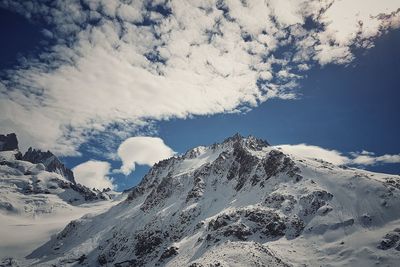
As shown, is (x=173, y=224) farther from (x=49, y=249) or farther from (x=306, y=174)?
(x=49, y=249)

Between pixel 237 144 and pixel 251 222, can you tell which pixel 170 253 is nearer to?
pixel 251 222

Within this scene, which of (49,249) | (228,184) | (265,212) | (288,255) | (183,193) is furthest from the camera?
(49,249)

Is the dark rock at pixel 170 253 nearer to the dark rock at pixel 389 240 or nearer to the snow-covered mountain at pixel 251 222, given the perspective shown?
the snow-covered mountain at pixel 251 222

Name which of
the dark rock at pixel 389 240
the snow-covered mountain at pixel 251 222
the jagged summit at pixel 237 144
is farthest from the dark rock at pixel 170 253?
the jagged summit at pixel 237 144

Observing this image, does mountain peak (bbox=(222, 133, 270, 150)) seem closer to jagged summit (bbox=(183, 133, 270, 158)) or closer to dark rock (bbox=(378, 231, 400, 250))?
jagged summit (bbox=(183, 133, 270, 158))

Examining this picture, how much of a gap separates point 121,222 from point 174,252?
56.8m

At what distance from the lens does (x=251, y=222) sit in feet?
315

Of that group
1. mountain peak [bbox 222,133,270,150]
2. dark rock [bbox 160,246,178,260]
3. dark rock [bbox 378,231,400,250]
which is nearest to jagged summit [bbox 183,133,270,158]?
mountain peak [bbox 222,133,270,150]

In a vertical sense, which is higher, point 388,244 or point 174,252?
point 174,252

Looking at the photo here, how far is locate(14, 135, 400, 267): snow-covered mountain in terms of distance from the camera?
79875mm

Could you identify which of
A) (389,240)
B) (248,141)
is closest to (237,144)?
(248,141)

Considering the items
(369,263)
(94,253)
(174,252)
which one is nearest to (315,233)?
(369,263)

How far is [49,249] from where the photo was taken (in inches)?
6107

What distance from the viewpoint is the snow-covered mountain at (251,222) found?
7988cm
